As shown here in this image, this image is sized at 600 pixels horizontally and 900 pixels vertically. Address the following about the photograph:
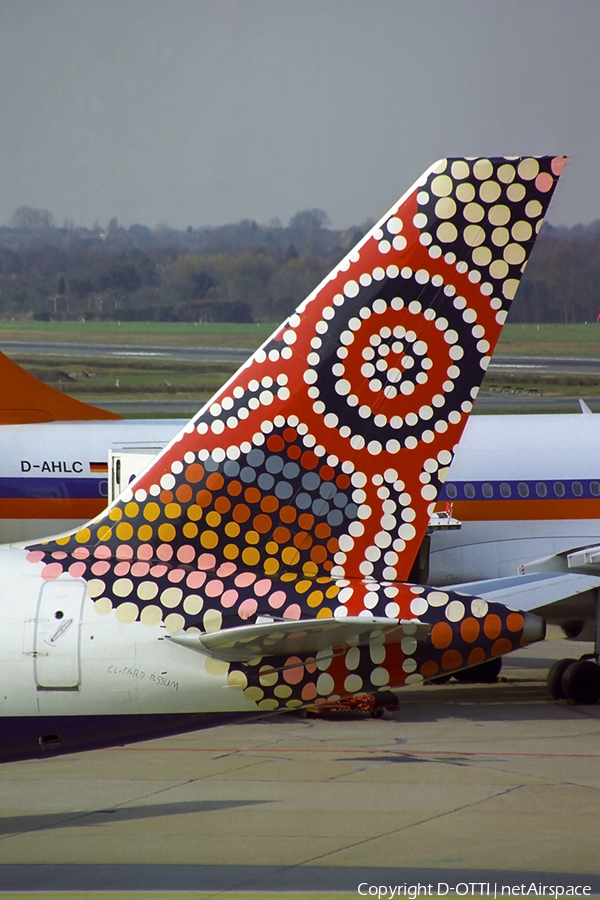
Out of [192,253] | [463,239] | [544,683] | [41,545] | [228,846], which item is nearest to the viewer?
[463,239]

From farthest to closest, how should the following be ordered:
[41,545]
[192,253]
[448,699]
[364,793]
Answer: [192,253]
[448,699]
[364,793]
[41,545]

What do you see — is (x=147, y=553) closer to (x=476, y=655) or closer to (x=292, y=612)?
(x=292, y=612)

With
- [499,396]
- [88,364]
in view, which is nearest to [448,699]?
[499,396]

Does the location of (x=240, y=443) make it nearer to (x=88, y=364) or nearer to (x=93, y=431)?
(x=93, y=431)

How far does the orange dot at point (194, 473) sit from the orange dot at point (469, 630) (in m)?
2.21

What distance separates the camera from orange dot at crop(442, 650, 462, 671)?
8562mm

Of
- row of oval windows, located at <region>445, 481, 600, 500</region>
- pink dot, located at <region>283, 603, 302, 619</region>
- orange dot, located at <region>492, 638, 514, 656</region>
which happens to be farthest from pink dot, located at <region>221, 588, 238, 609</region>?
row of oval windows, located at <region>445, 481, 600, 500</region>

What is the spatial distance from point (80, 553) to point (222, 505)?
3.86ft

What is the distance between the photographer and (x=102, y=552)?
30.0 ft

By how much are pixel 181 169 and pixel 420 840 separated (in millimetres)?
52454

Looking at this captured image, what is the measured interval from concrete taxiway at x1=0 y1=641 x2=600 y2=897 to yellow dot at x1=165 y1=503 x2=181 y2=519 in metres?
3.19

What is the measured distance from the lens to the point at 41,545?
30.8 ft

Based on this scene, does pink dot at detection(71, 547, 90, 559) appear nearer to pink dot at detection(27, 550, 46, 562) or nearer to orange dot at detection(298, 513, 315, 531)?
pink dot at detection(27, 550, 46, 562)

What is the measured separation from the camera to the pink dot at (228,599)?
8828mm
